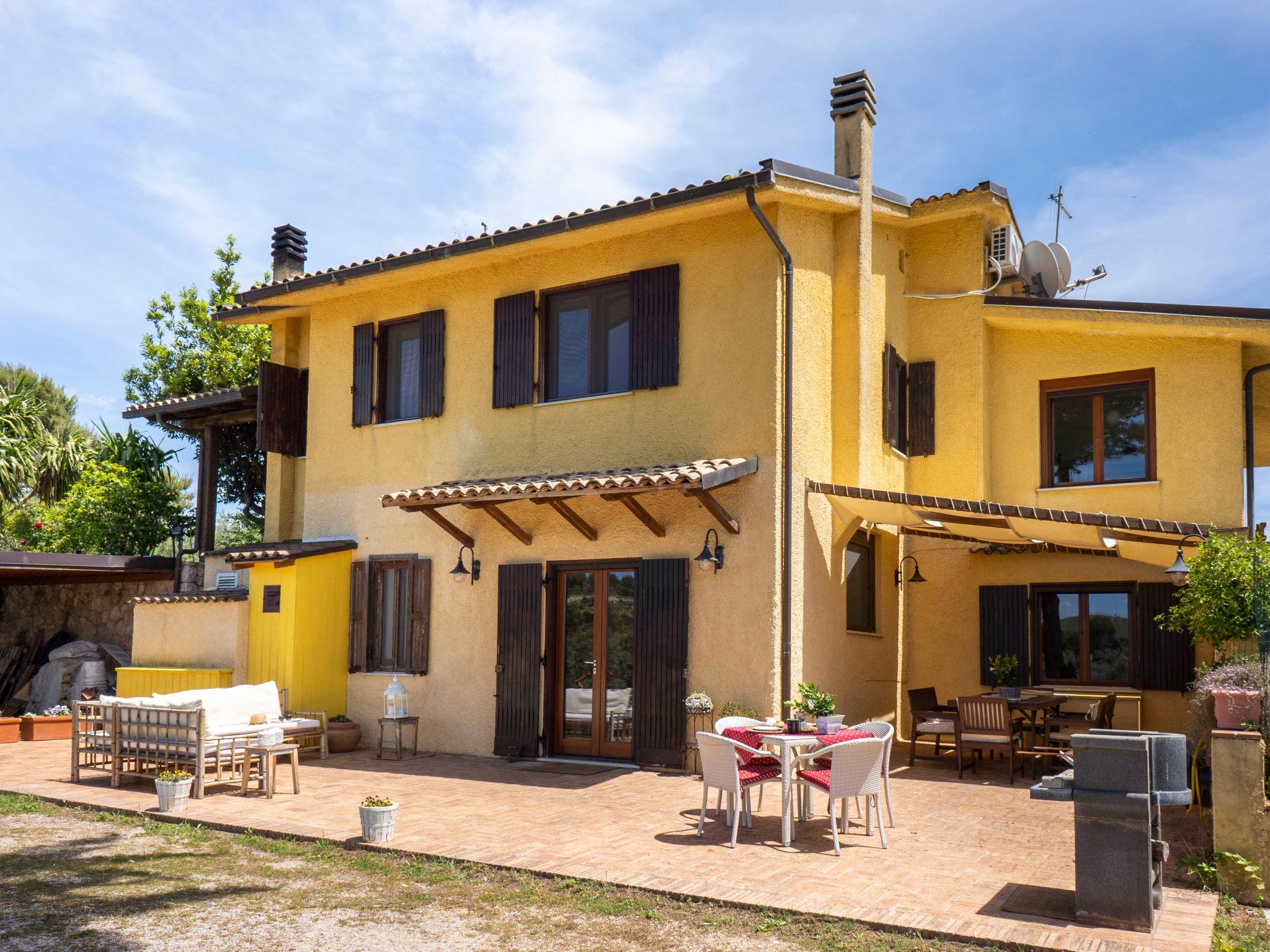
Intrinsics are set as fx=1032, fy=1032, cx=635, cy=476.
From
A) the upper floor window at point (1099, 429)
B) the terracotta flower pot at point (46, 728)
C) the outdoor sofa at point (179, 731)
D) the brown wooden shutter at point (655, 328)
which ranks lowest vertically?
the terracotta flower pot at point (46, 728)

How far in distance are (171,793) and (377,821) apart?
2513 millimetres

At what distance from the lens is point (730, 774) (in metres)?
7.66

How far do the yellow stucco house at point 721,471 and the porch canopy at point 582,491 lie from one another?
0.05 m

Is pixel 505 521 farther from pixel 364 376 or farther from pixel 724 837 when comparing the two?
pixel 724 837

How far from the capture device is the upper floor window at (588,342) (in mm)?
12055

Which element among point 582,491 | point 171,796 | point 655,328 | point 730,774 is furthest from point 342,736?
point 730,774

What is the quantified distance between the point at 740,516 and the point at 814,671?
1.89 metres

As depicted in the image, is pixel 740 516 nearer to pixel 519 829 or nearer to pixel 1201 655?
pixel 519 829

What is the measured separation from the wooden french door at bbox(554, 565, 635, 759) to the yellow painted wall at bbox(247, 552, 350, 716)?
10.4 ft

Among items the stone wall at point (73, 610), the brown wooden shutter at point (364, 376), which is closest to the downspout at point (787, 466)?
the brown wooden shutter at point (364, 376)

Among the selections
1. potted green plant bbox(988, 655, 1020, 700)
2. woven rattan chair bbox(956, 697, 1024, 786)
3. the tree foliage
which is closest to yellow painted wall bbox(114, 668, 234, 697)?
woven rattan chair bbox(956, 697, 1024, 786)

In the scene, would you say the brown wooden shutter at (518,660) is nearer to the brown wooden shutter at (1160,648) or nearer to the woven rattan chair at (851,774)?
the woven rattan chair at (851,774)

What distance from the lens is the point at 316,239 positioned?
1659 centimetres

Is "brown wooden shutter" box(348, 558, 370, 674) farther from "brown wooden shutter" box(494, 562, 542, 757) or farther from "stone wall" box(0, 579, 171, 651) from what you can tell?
"stone wall" box(0, 579, 171, 651)
